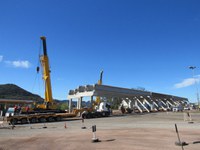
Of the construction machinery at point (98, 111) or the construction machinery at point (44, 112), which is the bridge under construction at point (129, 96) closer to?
the construction machinery at point (98, 111)

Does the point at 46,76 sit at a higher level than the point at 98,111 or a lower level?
higher

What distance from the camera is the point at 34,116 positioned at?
116 feet

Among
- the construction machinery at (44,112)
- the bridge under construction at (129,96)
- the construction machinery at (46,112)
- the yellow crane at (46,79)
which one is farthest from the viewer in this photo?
the bridge under construction at (129,96)

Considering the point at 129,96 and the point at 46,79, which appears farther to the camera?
the point at 129,96

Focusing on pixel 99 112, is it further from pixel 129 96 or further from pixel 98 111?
pixel 129 96

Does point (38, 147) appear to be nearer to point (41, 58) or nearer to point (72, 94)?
point (41, 58)

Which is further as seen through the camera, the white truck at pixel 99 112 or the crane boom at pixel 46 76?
the white truck at pixel 99 112

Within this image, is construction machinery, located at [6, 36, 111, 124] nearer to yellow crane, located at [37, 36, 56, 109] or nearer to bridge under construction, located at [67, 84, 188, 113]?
yellow crane, located at [37, 36, 56, 109]

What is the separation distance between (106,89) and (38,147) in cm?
3748

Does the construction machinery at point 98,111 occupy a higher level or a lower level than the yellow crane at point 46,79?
lower

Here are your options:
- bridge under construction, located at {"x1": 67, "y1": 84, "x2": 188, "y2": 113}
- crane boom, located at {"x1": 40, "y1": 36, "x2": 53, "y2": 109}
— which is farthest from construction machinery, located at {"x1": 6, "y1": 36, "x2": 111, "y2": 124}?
bridge under construction, located at {"x1": 67, "y1": 84, "x2": 188, "y2": 113}

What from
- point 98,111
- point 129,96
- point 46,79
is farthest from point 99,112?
point 129,96

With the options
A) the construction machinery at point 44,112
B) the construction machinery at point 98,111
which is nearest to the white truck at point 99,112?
the construction machinery at point 98,111

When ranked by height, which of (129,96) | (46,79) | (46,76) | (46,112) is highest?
(46,76)
